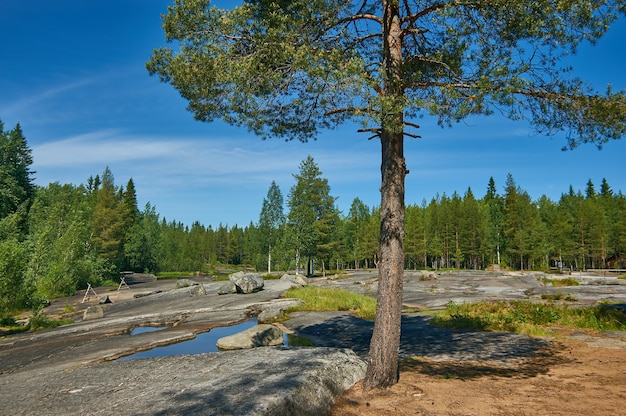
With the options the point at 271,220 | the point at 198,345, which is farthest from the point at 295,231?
the point at 198,345

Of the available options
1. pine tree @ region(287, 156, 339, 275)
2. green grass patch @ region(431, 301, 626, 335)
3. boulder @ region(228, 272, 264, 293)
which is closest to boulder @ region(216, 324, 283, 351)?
green grass patch @ region(431, 301, 626, 335)

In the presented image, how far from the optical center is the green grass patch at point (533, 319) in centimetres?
1255

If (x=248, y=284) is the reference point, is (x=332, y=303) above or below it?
below

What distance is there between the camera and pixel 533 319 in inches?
557

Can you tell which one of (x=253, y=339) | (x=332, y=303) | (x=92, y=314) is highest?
(x=253, y=339)

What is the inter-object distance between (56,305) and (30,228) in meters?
27.2

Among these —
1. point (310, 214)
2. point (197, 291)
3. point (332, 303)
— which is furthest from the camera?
point (310, 214)

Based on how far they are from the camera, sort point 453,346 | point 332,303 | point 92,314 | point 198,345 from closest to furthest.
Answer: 1. point 453,346
2. point 198,345
3. point 332,303
4. point 92,314

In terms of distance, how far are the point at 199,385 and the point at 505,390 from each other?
5318 millimetres

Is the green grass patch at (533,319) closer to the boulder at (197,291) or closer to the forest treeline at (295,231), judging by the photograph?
the boulder at (197,291)

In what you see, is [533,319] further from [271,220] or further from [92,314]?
[271,220]

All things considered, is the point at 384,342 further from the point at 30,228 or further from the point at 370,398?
the point at 30,228

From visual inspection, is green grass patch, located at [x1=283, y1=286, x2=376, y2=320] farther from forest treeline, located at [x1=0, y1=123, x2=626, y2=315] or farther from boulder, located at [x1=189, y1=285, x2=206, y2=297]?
forest treeline, located at [x1=0, y1=123, x2=626, y2=315]

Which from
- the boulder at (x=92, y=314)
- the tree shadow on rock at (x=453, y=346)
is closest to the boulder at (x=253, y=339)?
the tree shadow on rock at (x=453, y=346)
